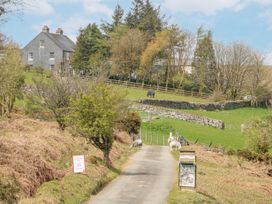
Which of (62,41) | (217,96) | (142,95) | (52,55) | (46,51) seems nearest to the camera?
(142,95)

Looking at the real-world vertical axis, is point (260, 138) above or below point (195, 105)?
below

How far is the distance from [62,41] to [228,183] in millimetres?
74400

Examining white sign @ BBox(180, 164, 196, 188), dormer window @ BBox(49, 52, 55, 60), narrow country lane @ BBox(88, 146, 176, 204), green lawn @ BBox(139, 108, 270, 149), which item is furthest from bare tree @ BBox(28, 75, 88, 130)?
dormer window @ BBox(49, 52, 55, 60)

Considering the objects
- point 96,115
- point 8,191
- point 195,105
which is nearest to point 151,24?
point 195,105

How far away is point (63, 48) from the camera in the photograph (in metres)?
97.2

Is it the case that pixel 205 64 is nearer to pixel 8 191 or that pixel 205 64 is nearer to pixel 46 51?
pixel 46 51

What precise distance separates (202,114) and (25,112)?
103 ft

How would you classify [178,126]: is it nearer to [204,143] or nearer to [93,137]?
[204,143]

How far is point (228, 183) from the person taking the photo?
101ft

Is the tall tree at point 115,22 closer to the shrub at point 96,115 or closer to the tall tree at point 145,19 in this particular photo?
the tall tree at point 145,19

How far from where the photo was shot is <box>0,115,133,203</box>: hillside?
1984 centimetres

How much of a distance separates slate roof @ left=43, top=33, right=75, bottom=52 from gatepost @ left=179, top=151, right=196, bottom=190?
74.8m

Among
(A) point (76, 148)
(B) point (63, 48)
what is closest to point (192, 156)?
(A) point (76, 148)

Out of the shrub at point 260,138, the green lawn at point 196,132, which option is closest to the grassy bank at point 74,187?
the shrub at point 260,138
